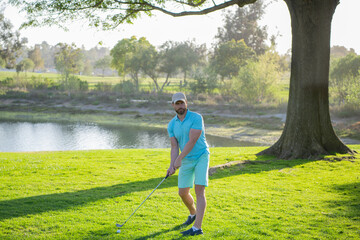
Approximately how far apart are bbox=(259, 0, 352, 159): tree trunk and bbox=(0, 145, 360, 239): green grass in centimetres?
105

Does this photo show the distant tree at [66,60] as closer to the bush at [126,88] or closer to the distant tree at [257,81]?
the bush at [126,88]

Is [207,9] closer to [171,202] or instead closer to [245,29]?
[171,202]

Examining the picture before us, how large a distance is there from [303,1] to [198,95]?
134 ft

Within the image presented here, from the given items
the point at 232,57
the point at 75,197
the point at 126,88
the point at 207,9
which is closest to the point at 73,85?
the point at 126,88

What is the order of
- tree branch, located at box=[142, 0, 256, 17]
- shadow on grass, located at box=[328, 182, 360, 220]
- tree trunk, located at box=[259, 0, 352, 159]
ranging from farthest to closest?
1. tree branch, located at box=[142, 0, 256, 17]
2. tree trunk, located at box=[259, 0, 352, 159]
3. shadow on grass, located at box=[328, 182, 360, 220]

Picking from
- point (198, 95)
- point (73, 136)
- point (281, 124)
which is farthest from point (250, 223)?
point (198, 95)

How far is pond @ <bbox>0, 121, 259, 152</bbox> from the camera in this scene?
2591cm

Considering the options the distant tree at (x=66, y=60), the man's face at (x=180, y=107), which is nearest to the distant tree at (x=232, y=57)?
the distant tree at (x=66, y=60)

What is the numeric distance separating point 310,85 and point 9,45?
72.2 metres

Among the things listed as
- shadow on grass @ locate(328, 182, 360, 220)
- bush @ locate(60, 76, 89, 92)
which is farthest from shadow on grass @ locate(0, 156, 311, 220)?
bush @ locate(60, 76, 89, 92)

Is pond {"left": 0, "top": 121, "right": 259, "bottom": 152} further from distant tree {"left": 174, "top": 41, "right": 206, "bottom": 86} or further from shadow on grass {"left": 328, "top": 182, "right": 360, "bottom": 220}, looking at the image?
distant tree {"left": 174, "top": 41, "right": 206, "bottom": 86}

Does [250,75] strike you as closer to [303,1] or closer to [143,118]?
[143,118]

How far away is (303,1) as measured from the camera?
12.7 metres

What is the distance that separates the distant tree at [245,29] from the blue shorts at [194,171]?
77.4 meters
